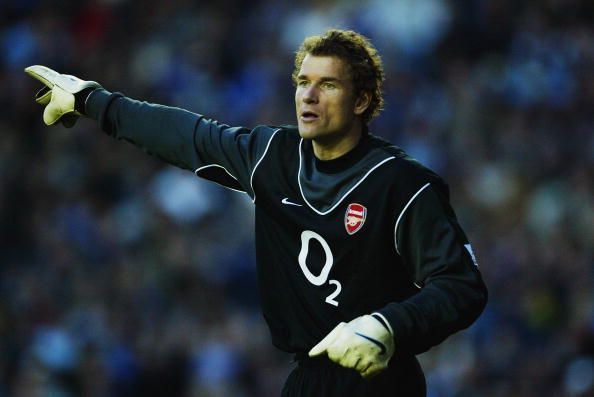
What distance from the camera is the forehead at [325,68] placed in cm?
444

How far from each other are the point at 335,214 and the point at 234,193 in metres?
6.17

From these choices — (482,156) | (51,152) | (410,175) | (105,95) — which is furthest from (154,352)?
(410,175)

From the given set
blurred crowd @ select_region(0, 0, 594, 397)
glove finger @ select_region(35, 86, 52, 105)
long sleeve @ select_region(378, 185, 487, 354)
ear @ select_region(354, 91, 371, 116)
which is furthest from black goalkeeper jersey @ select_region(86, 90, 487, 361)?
blurred crowd @ select_region(0, 0, 594, 397)

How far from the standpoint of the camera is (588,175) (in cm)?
957

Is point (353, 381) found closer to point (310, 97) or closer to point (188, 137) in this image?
point (310, 97)

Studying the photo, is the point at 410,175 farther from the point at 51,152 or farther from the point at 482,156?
the point at 51,152

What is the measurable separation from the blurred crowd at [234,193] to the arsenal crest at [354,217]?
162 inches

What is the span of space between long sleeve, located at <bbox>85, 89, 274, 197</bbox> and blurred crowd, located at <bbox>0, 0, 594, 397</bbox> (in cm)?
402

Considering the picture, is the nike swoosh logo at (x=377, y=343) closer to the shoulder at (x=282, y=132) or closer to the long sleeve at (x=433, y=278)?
the long sleeve at (x=433, y=278)

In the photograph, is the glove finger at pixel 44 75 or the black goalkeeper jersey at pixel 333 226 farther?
the glove finger at pixel 44 75

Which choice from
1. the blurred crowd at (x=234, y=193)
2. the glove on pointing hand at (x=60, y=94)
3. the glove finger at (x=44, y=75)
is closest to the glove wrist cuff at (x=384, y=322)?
the glove on pointing hand at (x=60, y=94)

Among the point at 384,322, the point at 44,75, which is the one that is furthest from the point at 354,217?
the point at 44,75

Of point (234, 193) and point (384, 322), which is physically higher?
point (234, 193)

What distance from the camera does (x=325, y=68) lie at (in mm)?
4438
